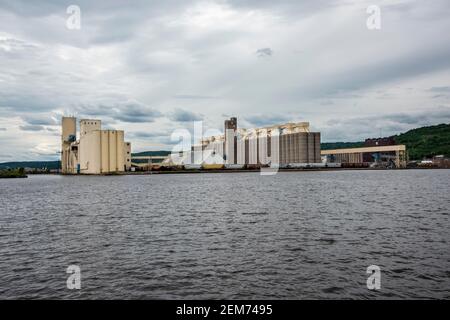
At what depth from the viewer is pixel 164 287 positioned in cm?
1766

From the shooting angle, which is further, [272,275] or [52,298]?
[272,275]

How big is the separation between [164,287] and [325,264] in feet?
28.4

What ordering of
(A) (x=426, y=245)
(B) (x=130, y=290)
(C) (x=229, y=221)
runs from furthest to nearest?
(C) (x=229, y=221) → (A) (x=426, y=245) → (B) (x=130, y=290)

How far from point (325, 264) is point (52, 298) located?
43.2 ft

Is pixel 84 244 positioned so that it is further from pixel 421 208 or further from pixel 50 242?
pixel 421 208

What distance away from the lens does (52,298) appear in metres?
16.6

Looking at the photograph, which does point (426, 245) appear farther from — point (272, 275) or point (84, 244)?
point (84, 244)

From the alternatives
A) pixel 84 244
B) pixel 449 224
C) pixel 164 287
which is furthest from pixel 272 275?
pixel 449 224

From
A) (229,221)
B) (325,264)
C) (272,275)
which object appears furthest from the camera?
(229,221)

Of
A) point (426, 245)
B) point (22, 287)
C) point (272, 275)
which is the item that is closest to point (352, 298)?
point (272, 275)

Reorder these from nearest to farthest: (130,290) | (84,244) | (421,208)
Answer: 1. (130,290)
2. (84,244)
3. (421,208)

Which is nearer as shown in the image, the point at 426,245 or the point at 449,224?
the point at 426,245
